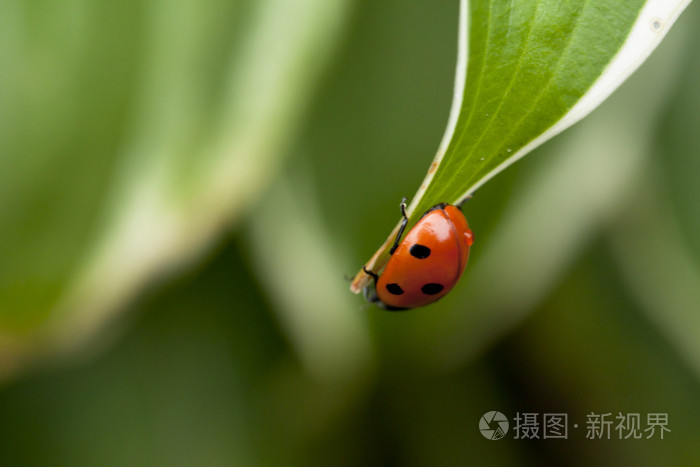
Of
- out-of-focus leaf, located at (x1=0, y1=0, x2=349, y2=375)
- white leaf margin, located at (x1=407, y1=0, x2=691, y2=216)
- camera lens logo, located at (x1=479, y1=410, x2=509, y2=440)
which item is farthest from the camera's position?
camera lens logo, located at (x1=479, y1=410, x2=509, y2=440)

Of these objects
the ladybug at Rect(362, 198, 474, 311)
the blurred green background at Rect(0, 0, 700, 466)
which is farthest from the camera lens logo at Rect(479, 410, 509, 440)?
the ladybug at Rect(362, 198, 474, 311)

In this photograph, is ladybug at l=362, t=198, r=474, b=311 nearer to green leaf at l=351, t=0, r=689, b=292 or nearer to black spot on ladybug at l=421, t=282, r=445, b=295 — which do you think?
black spot on ladybug at l=421, t=282, r=445, b=295

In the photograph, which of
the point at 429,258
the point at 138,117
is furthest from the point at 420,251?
the point at 138,117

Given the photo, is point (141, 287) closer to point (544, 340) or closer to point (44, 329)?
point (44, 329)

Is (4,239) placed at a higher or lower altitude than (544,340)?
higher

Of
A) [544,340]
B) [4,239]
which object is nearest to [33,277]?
[4,239]

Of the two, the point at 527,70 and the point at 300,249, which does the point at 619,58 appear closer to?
the point at 527,70

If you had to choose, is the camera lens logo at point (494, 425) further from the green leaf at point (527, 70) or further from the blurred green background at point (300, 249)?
the green leaf at point (527, 70)
